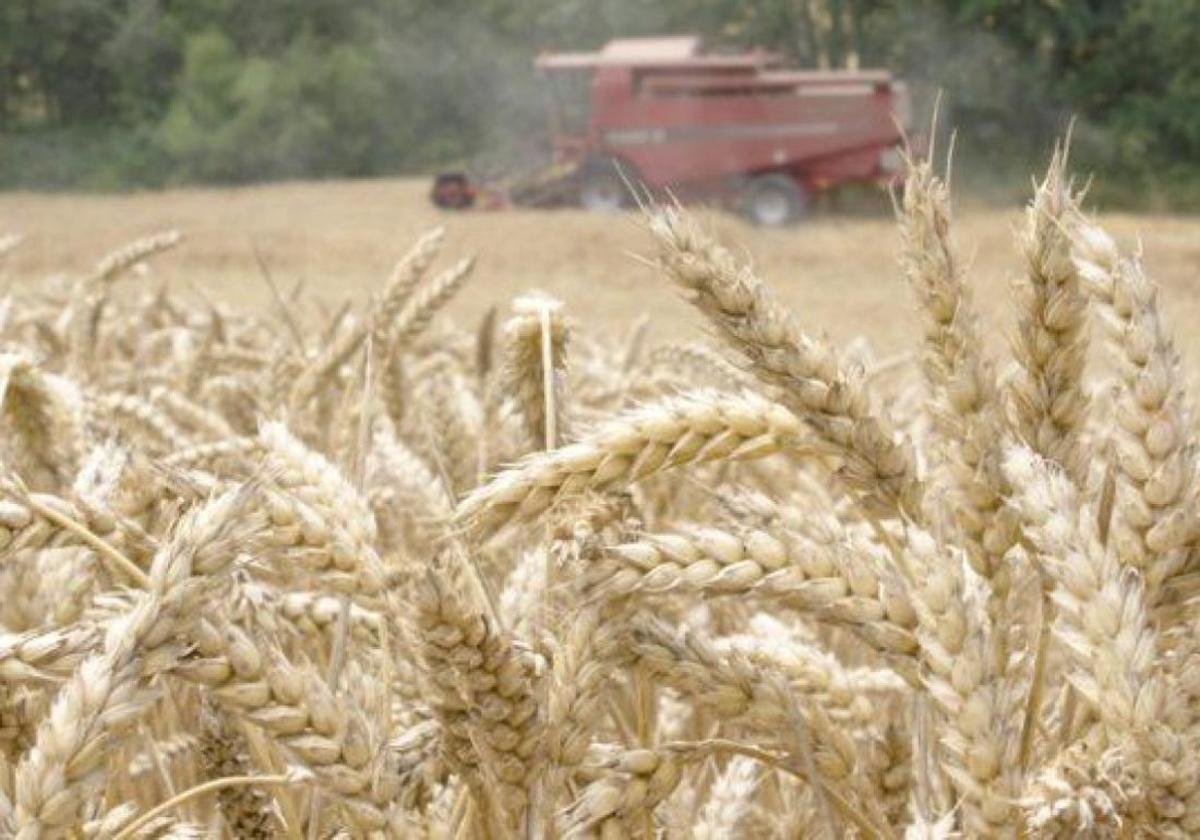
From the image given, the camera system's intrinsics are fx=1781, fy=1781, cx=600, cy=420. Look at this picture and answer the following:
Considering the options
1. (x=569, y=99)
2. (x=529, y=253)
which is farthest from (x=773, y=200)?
(x=529, y=253)

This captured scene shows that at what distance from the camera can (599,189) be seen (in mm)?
18844

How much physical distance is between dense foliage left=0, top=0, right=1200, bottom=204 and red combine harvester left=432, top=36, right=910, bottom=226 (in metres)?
5.89

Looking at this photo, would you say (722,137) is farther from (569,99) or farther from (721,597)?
(721,597)

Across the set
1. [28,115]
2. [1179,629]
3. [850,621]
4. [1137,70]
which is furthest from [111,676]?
[28,115]

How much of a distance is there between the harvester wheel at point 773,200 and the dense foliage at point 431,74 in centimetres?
652

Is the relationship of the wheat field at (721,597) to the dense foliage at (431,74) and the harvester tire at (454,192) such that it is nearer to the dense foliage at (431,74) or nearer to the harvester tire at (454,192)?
the harvester tire at (454,192)

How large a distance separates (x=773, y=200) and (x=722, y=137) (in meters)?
0.89

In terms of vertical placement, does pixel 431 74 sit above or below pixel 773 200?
above

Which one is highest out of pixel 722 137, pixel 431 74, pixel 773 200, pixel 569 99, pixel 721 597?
pixel 721 597

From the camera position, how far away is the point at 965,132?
25.9m

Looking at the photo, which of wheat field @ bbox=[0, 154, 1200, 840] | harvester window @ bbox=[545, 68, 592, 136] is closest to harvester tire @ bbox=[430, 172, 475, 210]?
harvester window @ bbox=[545, 68, 592, 136]

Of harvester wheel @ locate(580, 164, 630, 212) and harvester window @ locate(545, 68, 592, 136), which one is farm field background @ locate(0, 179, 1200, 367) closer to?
harvester wheel @ locate(580, 164, 630, 212)

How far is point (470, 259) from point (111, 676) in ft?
5.09

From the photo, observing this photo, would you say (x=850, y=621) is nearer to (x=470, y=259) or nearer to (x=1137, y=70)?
(x=470, y=259)
